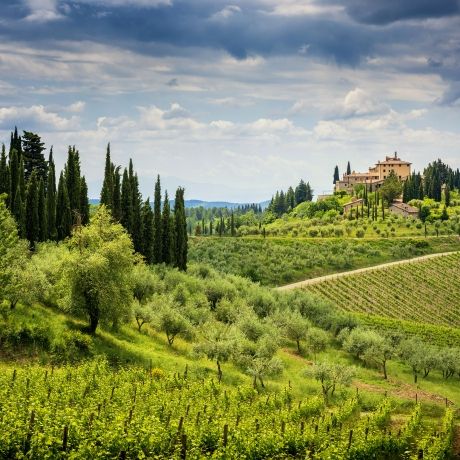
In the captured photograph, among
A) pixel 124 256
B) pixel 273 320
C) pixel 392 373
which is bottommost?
pixel 392 373

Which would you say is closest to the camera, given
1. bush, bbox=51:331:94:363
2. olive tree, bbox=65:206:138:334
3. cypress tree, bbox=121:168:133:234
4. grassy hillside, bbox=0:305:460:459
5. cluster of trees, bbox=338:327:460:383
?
grassy hillside, bbox=0:305:460:459

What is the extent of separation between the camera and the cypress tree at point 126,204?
257ft

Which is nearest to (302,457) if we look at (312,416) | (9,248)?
(312,416)

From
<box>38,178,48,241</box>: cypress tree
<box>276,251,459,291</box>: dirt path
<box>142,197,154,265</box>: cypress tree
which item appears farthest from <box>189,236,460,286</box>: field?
<box>38,178,48,241</box>: cypress tree

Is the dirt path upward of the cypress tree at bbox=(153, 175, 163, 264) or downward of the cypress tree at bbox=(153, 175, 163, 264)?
downward

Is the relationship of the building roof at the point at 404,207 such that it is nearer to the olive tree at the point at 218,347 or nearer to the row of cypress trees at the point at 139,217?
the row of cypress trees at the point at 139,217

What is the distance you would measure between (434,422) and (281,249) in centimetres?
8726

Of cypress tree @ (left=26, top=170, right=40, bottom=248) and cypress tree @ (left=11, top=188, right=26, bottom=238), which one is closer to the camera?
cypress tree @ (left=11, top=188, right=26, bottom=238)

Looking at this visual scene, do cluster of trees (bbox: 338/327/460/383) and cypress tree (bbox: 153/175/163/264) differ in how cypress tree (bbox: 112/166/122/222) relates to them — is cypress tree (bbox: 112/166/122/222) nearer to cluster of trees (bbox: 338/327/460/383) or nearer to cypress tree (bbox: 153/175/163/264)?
cypress tree (bbox: 153/175/163/264)

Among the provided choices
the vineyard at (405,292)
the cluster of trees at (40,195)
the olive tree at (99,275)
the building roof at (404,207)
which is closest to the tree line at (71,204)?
the cluster of trees at (40,195)

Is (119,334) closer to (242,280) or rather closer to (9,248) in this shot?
(9,248)

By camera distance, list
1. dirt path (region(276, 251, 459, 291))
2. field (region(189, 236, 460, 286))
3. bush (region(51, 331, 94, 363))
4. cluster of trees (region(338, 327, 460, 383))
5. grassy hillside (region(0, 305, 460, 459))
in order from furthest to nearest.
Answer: field (region(189, 236, 460, 286))
dirt path (region(276, 251, 459, 291))
cluster of trees (region(338, 327, 460, 383))
bush (region(51, 331, 94, 363))
grassy hillside (region(0, 305, 460, 459))

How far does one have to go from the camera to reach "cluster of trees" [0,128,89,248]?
66.8 meters

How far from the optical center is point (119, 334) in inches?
1860
